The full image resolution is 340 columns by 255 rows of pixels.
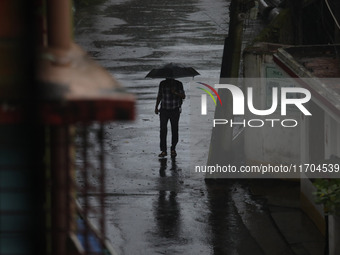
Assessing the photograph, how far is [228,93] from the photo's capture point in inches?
696

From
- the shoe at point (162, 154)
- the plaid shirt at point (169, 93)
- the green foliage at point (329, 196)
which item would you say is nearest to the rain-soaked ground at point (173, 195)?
the shoe at point (162, 154)

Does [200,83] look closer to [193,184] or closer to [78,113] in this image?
[193,184]

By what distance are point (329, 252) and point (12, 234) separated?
8170mm

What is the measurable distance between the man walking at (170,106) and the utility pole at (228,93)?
0.97m

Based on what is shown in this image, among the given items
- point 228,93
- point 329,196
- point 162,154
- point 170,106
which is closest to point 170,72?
point 170,106

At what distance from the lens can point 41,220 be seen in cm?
431

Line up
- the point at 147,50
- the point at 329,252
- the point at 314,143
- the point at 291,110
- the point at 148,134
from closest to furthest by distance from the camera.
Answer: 1. the point at 329,252
2. the point at 314,143
3. the point at 291,110
4. the point at 148,134
5. the point at 147,50

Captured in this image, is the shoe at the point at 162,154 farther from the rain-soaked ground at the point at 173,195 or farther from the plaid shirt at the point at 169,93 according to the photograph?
the plaid shirt at the point at 169,93

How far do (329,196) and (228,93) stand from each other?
707 cm

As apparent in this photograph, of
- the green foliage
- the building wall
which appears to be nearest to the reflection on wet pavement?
the building wall

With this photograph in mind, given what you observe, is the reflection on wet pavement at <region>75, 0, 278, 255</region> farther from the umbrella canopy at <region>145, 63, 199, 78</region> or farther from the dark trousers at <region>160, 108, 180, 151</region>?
the umbrella canopy at <region>145, 63, 199, 78</region>

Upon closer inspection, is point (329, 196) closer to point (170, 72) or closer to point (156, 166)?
point (156, 166)

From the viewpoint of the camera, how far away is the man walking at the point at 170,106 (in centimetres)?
1845

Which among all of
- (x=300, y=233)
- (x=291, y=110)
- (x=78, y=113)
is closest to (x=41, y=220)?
(x=78, y=113)
